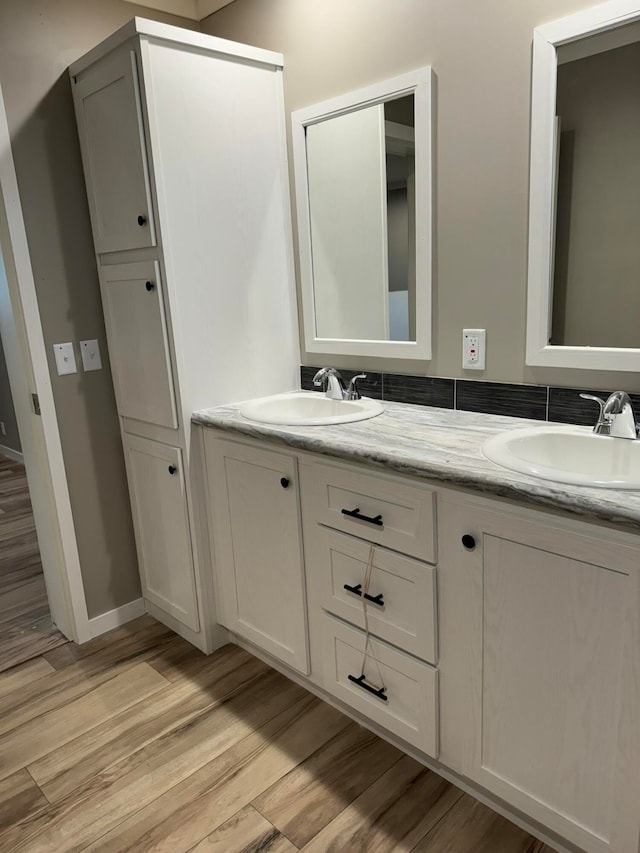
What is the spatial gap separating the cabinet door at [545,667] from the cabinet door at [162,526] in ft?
3.39

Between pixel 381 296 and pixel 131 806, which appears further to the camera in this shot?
pixel 381 296

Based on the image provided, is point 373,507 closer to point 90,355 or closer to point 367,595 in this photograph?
point 367,595

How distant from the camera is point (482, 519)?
1333 millimetres

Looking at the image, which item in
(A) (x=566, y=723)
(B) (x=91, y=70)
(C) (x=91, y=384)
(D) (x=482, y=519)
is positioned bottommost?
(A) (x=566, y=723)

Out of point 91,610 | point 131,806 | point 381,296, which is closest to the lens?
point 131,806

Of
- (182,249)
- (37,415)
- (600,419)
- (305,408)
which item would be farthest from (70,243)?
(600,419)

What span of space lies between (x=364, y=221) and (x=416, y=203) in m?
0.25

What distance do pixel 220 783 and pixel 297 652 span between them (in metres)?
0.41

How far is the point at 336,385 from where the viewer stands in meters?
2.11

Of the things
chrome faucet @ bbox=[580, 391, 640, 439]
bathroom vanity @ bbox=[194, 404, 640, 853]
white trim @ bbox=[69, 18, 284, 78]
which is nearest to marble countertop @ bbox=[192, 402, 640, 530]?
bathroom vanity @ bbox=[194, 404, 640, 853]

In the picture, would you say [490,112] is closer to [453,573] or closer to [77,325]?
[453,573]

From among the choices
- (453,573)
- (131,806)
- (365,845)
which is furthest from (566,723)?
(131,806)

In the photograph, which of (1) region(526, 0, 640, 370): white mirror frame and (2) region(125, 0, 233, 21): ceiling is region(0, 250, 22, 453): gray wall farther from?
(1) region(526, 0, 640, 370): white mirror frame

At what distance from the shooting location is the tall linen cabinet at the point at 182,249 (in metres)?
1.89
